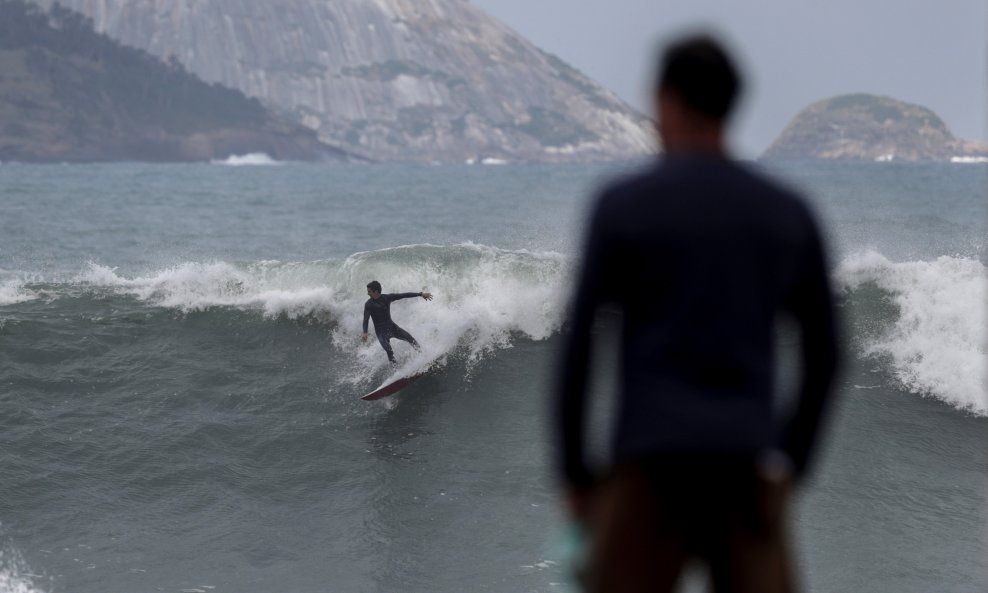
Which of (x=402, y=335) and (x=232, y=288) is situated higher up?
(x=402, y=335)

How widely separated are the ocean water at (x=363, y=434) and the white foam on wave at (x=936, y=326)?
4 cm

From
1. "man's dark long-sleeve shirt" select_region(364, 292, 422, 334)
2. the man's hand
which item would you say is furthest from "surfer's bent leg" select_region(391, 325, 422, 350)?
the man's hand

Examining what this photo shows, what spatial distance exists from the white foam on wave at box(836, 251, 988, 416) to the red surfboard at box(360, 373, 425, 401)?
667cm

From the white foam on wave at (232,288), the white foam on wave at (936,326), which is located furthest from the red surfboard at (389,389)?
the white foam on wave at (936,326)

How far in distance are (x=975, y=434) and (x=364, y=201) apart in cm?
5638

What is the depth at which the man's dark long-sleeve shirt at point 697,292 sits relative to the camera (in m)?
2.06

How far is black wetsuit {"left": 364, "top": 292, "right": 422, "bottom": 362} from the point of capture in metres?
14.1

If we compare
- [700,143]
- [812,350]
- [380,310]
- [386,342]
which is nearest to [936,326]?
[386,342]

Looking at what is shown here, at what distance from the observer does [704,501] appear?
82.1 inches

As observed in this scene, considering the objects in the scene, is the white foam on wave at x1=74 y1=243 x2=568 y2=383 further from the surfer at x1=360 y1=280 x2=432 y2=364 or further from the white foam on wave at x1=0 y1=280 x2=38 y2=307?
the white foam on wave at x1=0 y1=280 x2=38 y2=307

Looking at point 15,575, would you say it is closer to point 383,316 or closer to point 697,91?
point 383,316

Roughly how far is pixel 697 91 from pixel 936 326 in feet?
50.4

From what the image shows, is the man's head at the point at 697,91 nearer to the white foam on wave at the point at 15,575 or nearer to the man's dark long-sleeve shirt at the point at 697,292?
the man's dark long-sleeve shirt at the point at 697,292

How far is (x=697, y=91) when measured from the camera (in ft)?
7.36
